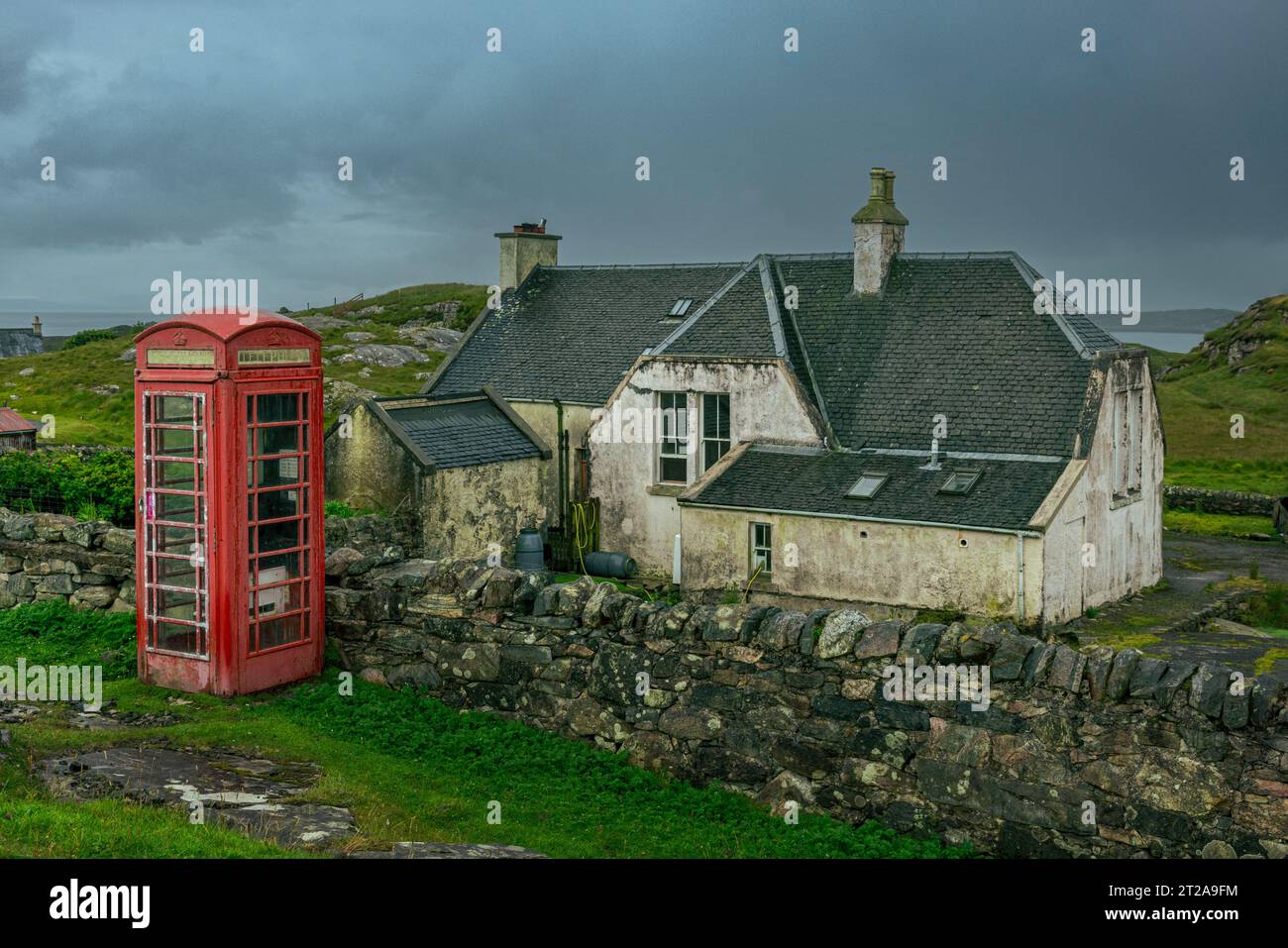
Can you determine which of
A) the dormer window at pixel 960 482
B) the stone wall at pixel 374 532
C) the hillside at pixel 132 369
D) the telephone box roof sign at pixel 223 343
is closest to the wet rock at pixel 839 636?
the telephone box roof sign at pixel 223 343

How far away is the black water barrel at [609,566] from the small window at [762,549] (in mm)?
4242

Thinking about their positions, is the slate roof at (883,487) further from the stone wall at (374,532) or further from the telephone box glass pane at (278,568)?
the telephone box glass pane at (278,568)

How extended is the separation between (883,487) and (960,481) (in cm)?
141

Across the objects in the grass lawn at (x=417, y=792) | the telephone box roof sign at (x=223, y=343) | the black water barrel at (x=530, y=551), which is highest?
the telephone box roof sign at (x=223, y=343)

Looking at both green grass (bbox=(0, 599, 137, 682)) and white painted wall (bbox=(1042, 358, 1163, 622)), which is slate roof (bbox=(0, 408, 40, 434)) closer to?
green grass (bbox=(0, 599, 137, 682))

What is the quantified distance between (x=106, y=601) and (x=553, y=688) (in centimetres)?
649

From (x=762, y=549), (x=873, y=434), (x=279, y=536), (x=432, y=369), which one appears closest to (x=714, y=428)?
(x=873, y=434)

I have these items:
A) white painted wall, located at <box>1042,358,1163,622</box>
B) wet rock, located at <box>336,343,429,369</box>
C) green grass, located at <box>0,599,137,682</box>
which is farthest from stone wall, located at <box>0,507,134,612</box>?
wet rock, located at <box>336,343,429,369</box>

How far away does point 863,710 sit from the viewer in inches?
462

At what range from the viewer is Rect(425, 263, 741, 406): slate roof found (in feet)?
109

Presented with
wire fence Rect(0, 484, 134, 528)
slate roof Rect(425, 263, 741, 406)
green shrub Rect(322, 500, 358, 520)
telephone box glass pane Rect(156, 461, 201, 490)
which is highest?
slate roof Rect(425, 263, 741, 406)

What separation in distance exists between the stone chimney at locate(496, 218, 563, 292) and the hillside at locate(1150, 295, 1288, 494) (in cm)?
2135

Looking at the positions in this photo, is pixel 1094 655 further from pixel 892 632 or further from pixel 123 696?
pixel 123 696

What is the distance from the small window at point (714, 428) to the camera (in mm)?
29156
